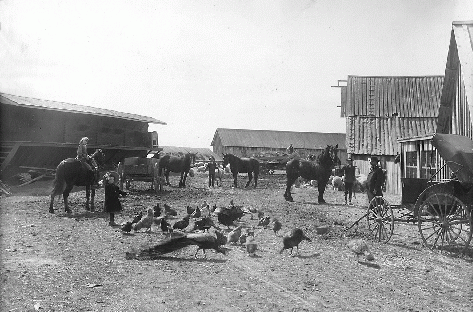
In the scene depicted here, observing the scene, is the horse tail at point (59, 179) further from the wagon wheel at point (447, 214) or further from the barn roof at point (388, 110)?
the barn roof at point (388, 110)

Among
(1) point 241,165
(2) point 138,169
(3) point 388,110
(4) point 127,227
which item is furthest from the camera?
(3) point 388,110

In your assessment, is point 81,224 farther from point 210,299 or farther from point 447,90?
point 447,90

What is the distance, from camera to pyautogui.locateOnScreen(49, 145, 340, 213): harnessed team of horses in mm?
13734

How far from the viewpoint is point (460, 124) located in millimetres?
14172

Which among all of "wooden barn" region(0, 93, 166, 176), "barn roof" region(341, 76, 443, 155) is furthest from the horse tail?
"barn roof" region(341, 76, 443, 155)

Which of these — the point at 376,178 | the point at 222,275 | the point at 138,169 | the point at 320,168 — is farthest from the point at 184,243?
the point at 138,169

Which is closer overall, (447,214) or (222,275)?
(222,275)

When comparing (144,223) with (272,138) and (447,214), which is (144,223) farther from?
(272,138)

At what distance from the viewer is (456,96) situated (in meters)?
14.6

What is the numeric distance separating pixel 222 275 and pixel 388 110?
2810 centimetres

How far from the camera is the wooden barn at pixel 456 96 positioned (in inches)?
502

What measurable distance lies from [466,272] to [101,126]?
2990cm

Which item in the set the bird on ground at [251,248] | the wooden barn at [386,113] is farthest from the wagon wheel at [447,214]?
the wooden barn at [386,113]

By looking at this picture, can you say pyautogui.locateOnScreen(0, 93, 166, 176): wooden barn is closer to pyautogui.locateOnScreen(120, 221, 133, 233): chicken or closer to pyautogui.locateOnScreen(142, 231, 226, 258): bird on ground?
pyautogui.locateOnScreen(120, 221, 133, 233): chicken
